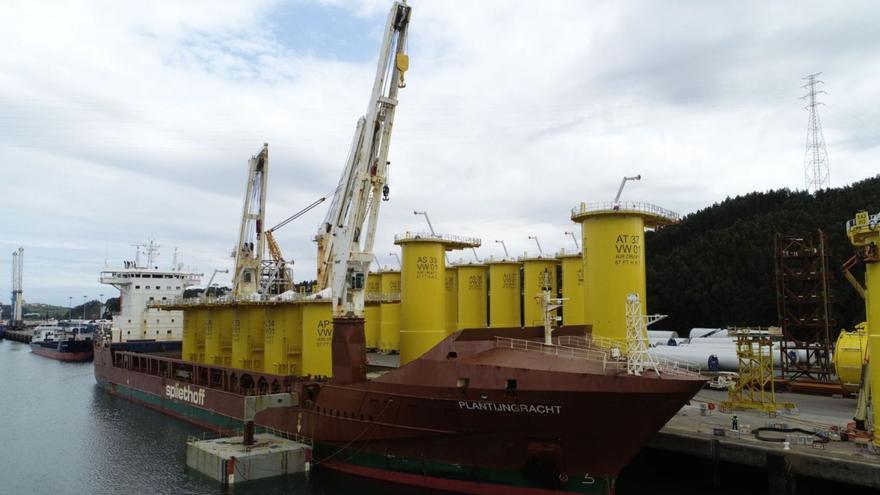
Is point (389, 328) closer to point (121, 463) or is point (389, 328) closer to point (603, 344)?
point (121, 463)

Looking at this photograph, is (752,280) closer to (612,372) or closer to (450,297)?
(450,297)

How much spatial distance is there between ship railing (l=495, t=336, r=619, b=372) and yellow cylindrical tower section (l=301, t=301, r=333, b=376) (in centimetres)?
1166

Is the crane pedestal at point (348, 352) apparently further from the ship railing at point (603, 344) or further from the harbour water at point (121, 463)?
the ship railing at point (603, 344)

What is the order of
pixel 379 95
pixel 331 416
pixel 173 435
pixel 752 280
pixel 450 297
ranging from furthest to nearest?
pixel 752 280 < pixel 450 297 < pixel 173 435 < pixel 379 95 < pixel 331 416

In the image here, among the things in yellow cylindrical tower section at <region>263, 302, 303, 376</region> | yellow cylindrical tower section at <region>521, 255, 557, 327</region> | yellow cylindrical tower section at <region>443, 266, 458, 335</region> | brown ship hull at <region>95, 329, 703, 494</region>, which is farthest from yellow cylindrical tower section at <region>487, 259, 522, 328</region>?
brown ship hull at <region>95, 329, 703, 494</region>

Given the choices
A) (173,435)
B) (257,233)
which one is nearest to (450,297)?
(257,233)

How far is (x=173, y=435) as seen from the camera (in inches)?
1199

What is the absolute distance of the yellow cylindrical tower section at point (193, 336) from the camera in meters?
40.3

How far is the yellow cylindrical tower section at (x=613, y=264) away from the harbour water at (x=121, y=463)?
5407mm

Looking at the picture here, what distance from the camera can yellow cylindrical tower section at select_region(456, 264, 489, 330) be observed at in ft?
144

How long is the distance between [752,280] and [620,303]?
1428 inches

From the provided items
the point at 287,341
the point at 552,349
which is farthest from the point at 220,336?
the point at 552,349

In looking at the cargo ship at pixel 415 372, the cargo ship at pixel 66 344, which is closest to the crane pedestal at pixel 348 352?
the cargo ship at pixel 415 372

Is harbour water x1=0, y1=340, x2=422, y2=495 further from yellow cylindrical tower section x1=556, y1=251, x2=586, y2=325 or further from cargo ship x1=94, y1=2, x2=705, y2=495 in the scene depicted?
yellow cylindrical tower section x1=556, y1=251, x2=586, y2=325
